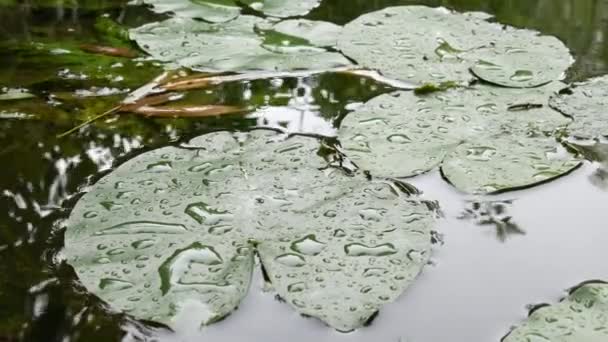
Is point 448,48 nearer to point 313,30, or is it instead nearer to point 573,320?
point 313,30

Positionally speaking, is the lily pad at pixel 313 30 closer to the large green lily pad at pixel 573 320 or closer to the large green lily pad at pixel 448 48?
the large green lily pad at pixel 448 48

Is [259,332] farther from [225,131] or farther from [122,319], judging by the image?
[225,131]

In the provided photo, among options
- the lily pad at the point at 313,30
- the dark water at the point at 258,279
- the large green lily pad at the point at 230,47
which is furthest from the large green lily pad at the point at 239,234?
the lily pad at the point at 313,30

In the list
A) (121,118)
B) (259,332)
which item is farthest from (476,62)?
(259,332)

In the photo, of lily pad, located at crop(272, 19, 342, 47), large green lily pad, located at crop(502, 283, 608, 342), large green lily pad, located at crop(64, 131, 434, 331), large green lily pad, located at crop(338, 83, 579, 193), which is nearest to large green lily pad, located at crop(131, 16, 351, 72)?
lily pad, located at crop(272, 19, 342, 47)

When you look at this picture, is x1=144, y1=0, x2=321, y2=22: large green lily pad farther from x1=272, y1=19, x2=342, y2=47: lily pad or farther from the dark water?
the dark water

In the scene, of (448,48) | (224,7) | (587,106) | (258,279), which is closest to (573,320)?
(258,279)
